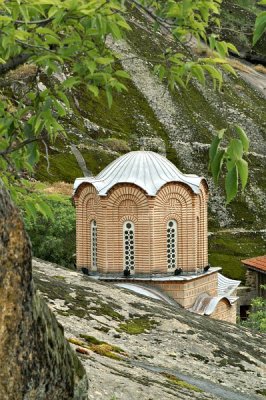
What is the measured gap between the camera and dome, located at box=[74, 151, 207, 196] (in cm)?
3206

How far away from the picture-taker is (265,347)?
552 inches

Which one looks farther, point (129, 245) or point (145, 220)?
point (129, 245)

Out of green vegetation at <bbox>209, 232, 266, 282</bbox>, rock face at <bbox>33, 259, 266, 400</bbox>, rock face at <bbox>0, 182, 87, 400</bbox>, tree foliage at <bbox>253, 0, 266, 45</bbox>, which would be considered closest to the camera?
tree foliage at <bbox>253, 0, 266, 45</bbox>

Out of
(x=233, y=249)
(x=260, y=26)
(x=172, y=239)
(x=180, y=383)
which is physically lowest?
(x=180, y=383)

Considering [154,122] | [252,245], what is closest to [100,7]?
[252,245]

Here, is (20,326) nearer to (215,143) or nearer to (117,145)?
(215,143)

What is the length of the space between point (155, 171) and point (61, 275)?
58.7ft

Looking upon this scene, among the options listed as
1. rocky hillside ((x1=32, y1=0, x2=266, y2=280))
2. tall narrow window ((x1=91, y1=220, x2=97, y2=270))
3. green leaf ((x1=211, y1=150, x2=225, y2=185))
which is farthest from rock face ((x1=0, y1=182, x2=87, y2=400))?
rocky hillside ((x1=32, y1=0, x2=266, y2=280))

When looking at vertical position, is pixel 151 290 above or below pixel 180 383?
below

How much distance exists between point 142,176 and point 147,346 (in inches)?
804

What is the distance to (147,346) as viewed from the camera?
12391 millimetres

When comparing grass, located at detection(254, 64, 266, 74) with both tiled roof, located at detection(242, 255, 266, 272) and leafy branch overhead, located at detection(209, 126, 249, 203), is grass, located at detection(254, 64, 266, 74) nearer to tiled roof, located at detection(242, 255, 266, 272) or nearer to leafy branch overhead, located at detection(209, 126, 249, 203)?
tiled roof, located at detection(242, 255, 266, 272)

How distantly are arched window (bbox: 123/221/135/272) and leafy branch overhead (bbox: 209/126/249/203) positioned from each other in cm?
2818

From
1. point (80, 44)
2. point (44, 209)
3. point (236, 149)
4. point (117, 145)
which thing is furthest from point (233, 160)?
point (117, 145)
